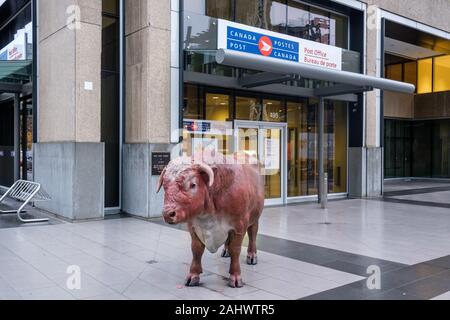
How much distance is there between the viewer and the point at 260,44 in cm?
1232

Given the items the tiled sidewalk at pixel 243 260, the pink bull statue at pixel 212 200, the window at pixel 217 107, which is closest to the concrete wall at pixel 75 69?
the tiled sidewalk at pixel 243 260

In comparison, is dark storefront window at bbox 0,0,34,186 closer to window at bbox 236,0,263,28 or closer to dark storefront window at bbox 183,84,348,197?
dark storefront window at bbox 183,84,348,197

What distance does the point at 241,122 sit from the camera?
1278cm

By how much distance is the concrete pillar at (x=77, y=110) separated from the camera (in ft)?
33.1

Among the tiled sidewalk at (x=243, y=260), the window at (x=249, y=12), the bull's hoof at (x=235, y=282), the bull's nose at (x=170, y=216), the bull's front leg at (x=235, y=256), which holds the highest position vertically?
the window at (x=249, y=12)

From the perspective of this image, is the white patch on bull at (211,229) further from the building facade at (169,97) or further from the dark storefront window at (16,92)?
the dark storefront window at (16,92)

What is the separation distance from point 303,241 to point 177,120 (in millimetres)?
4502

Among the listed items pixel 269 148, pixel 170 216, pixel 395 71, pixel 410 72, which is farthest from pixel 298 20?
pixel 410 72

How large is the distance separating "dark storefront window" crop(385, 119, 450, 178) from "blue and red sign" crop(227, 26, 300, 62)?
13.2 meters

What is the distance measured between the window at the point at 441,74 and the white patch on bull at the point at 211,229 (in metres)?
22.5

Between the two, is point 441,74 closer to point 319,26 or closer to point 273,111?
point 319,26

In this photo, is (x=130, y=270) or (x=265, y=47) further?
(x=265, y=47)

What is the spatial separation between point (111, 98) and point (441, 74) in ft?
62.8
